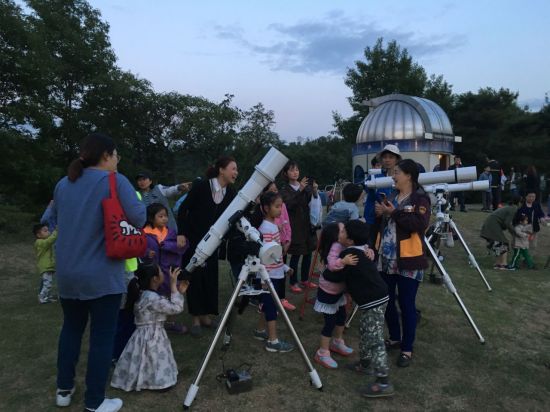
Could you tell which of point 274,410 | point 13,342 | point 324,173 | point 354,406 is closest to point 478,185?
point 354,406

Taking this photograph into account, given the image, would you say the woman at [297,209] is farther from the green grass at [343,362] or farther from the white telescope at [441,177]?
the white telescope at [441,177]

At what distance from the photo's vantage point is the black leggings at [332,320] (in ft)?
12.7

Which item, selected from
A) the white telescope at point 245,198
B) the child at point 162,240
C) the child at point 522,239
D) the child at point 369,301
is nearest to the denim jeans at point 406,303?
the child at point 369,301

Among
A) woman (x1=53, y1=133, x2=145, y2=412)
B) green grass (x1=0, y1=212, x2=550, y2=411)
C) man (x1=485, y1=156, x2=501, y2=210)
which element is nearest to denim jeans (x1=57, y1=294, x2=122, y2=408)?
woman (x1=53, y1=133, x2=145, y2=412)

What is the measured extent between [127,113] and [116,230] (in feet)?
81.5

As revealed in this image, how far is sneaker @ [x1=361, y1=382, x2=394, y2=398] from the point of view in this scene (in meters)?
3.33

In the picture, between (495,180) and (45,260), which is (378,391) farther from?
(495,180)

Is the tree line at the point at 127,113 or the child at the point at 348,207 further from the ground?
the tree line at the point at 127,113

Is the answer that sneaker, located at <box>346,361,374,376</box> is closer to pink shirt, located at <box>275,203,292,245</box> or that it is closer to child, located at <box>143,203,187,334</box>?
pink shirt, located at <box>275,203,292,245</box>

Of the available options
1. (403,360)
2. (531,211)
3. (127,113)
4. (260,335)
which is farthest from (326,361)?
(127,113)

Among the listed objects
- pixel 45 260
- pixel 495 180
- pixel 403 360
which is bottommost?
pixel 403 360

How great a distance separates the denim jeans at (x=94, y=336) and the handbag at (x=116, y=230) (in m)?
0.34

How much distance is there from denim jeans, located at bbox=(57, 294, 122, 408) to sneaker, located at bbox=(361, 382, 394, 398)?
6.63 ft

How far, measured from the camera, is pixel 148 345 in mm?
3422
